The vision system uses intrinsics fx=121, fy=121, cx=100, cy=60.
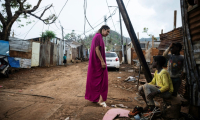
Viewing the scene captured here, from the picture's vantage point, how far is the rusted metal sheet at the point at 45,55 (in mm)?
11234

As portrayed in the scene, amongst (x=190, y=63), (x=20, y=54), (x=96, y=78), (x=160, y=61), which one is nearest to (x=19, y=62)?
(x=20, y=54)

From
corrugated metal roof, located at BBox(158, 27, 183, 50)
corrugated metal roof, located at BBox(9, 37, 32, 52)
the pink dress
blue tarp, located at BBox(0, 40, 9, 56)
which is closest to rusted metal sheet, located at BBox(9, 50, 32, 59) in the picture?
corrugated metal roof, located at BBox(9, 37, 32, 52)

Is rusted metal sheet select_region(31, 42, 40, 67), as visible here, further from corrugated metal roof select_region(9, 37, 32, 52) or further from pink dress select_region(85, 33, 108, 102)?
pink dress select_region(85, 33, 108, 102)

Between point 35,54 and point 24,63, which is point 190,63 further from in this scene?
point 35,54

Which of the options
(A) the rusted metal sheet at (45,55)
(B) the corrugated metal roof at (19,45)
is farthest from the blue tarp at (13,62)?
(A) the rusted metal sheet at (45,55)

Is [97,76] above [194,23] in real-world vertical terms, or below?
below

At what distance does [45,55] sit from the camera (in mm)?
11688

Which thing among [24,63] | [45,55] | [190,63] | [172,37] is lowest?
[24,63]

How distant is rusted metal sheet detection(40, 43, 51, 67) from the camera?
11.2 metres

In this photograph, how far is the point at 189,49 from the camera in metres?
2.37

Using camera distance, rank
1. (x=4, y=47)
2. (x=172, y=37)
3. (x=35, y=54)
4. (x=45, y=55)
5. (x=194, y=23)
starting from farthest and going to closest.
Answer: (x=45, y=55) → (x=35, y=54) → (x=4, y=47) → (x=172, y=37) → (x=194, y=23)

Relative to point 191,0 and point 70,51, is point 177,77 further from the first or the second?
point 70,51

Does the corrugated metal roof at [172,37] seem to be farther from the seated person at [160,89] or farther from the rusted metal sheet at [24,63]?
the rusted metal sheet at [24,63]

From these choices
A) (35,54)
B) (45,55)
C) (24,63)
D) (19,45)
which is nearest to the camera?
(19,45)
